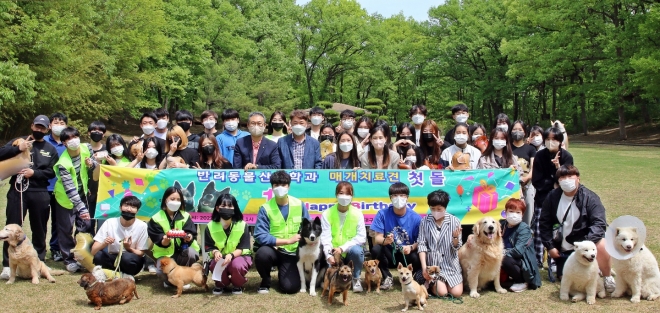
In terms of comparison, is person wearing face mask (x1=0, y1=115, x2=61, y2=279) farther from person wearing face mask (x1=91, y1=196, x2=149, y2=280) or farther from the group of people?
person wearing face mask (x1=91, y1=196, x2=149, y2=280)

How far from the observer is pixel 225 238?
6.24 meters

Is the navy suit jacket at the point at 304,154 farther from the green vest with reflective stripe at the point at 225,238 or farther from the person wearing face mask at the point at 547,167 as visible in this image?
the person wearing face mask at the point at 547,167

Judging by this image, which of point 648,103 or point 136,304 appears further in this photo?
point 648,103

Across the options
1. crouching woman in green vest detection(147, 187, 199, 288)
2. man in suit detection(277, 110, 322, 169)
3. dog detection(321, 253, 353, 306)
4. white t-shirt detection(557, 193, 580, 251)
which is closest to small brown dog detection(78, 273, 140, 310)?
crouching woman in green vest detection(147, 187, 199, 288)

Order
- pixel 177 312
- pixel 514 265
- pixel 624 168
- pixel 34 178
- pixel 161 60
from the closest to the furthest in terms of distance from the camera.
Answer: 1. pixel 177 312
2. pixel 514 265
3. pixel 34 178
4. pixel 624 168
5. pixel 161 60

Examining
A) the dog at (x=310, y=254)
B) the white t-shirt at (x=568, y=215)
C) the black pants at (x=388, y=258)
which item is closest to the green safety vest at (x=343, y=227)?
the dog at (x=310, y=254)

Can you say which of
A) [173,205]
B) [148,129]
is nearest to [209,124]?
[148,129]

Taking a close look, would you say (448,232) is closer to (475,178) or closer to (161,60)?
(475,178)

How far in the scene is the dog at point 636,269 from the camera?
5.52 m

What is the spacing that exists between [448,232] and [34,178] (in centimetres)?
556

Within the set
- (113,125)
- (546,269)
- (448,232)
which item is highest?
(113,125)

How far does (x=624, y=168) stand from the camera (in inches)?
740

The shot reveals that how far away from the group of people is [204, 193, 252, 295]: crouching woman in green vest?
0.5 inches

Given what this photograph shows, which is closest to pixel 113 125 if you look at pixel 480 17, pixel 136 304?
pixel 480 17
